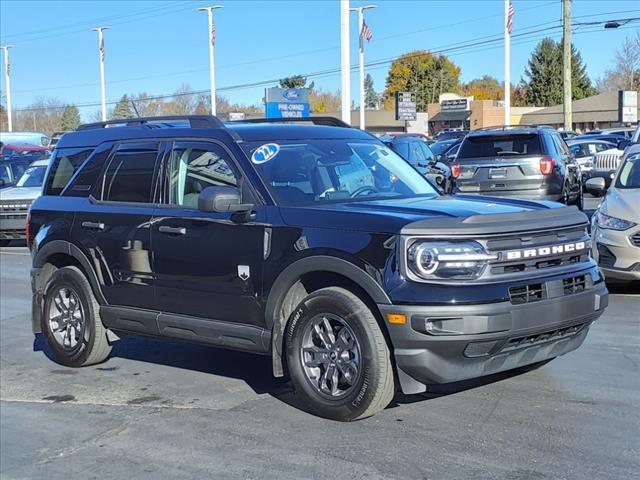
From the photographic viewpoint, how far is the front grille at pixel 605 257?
28.5 ft

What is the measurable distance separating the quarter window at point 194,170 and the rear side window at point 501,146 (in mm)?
8240

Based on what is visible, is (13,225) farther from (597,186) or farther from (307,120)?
(597,186)

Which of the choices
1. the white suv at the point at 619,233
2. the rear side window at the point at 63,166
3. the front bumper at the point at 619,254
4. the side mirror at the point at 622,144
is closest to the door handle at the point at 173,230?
the rear side window at the point at 63,166

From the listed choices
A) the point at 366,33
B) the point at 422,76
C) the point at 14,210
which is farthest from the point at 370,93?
the point at 14,210

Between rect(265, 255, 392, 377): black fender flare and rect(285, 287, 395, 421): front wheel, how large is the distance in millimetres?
128

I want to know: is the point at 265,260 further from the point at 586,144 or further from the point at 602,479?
the point at 586,144

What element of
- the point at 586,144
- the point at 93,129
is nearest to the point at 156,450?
the point at 93,129

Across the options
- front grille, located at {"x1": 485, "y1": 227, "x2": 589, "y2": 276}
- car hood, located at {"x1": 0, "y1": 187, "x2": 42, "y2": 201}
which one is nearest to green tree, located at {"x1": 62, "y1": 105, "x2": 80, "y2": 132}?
car hood, located at {"x1": 0, "y1": 187, "x2": 42, "y2": 201}

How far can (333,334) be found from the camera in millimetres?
4996

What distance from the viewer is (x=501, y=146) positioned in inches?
524

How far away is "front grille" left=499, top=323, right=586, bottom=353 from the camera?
4.67m

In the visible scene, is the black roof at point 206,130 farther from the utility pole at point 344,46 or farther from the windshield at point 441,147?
the windshield at point 441,147

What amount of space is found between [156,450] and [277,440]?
0.75 m

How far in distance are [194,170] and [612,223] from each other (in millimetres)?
5212
